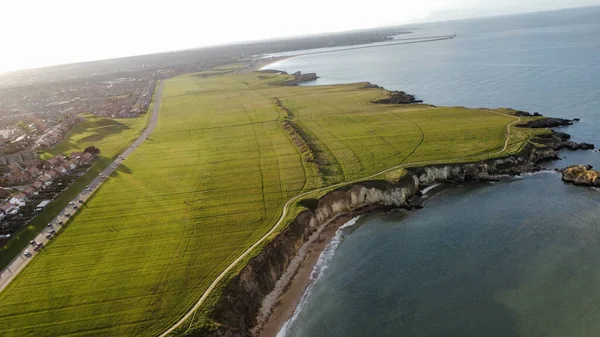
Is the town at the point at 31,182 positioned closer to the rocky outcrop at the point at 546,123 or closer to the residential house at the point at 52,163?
the residential house at the point at 52,163

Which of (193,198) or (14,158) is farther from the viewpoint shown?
(14,158)

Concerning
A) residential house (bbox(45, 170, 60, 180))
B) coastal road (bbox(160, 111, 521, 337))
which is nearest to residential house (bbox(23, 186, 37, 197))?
residential house (bbox(45, 170, 60, 180))

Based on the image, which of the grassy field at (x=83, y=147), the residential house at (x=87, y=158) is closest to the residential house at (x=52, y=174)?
the grassy field at (x=83, y=147)

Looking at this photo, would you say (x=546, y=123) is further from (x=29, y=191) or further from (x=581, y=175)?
(x=29, y=191)

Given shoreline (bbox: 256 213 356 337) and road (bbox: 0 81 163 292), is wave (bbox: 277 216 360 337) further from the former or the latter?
road (bbox: 0 81 163 292)

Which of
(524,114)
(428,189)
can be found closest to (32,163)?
(428,189)

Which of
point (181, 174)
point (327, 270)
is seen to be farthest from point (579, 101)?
point (181, 174)

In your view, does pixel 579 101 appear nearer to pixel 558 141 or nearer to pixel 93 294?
pixel 558 141
